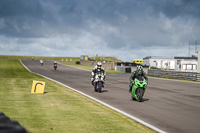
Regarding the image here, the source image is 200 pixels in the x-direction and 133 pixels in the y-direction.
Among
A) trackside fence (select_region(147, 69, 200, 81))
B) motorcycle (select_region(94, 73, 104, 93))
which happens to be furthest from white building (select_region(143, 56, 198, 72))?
motorcycle (select_region(94, 73, 104, 93))

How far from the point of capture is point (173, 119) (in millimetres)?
8477

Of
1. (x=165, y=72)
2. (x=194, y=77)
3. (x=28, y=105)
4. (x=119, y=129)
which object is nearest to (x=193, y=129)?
(x=119, y=129)

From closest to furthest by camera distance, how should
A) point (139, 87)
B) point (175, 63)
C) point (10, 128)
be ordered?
point (10, 128)
point (139, 87)
point (175, 63)

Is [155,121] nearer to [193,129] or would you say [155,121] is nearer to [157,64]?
[193,129]

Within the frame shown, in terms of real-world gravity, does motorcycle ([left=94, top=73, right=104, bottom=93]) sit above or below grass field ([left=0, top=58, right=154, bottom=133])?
above

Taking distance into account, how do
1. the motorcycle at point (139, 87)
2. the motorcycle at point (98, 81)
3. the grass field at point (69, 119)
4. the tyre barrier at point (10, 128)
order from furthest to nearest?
1. the motorcycle at point (98, 81)
2. the motorcycle at point (139, 87)
3. the grass field at point (69, 119)
4. the tyre barrier at point (10, 128)

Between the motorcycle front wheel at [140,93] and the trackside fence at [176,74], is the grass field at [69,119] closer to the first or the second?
the motorcycle front wheel at [140,93]

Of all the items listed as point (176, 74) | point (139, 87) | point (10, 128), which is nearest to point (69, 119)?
point (139, 87)

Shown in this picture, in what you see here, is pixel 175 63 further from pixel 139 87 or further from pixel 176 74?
pixel 139 87

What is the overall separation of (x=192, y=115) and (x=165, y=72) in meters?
27.3

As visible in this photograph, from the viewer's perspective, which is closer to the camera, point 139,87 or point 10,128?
point 10,128

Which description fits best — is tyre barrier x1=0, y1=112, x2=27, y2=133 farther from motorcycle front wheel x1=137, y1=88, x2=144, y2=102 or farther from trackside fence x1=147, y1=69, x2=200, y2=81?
trackside fence x1=147, y1=69, x2=200, y2=81

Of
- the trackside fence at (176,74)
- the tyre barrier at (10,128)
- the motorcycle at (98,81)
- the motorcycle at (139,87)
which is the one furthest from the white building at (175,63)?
the tyre barrier at (10,128)

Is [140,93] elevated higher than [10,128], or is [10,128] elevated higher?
[10,128]
